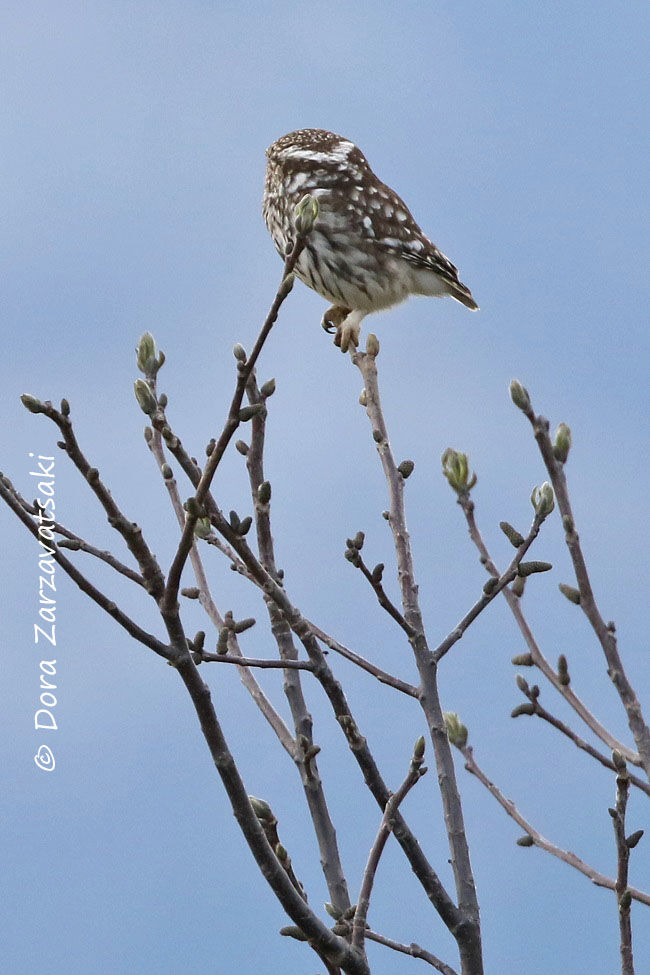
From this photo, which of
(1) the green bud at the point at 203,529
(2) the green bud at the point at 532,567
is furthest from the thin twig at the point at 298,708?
(2) the green bud at the point at 532,567

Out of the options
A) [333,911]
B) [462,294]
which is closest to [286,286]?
[333,911]

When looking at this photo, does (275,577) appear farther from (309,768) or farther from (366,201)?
(366,201)

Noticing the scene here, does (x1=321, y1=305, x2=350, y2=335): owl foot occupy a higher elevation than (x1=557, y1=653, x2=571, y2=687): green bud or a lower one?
higher

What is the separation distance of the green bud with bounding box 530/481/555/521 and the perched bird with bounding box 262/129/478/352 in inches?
128

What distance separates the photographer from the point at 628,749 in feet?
9.41

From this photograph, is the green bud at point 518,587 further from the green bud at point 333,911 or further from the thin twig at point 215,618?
the green bud at point 333,911

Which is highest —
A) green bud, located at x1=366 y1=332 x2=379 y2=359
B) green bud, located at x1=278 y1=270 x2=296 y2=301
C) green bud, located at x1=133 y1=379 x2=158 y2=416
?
green bud, located at x1=366 y1=332 x2=379 y2=359

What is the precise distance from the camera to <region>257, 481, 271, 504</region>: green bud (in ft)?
9.68

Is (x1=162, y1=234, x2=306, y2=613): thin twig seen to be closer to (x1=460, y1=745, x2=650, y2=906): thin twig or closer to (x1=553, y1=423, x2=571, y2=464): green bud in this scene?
(x1=553, y1=423, x2=571, y2=464): green bud

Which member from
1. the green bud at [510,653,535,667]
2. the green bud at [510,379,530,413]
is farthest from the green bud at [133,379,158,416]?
the green bud at [510,653,535,667]

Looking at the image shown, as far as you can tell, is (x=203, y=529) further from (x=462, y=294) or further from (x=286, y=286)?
(x=462, y=294)

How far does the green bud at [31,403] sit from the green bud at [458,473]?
1238mm

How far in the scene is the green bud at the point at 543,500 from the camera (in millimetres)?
3008

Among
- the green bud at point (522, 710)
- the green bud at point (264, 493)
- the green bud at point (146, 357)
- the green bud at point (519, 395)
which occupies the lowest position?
the green bud at point (522, 710)
